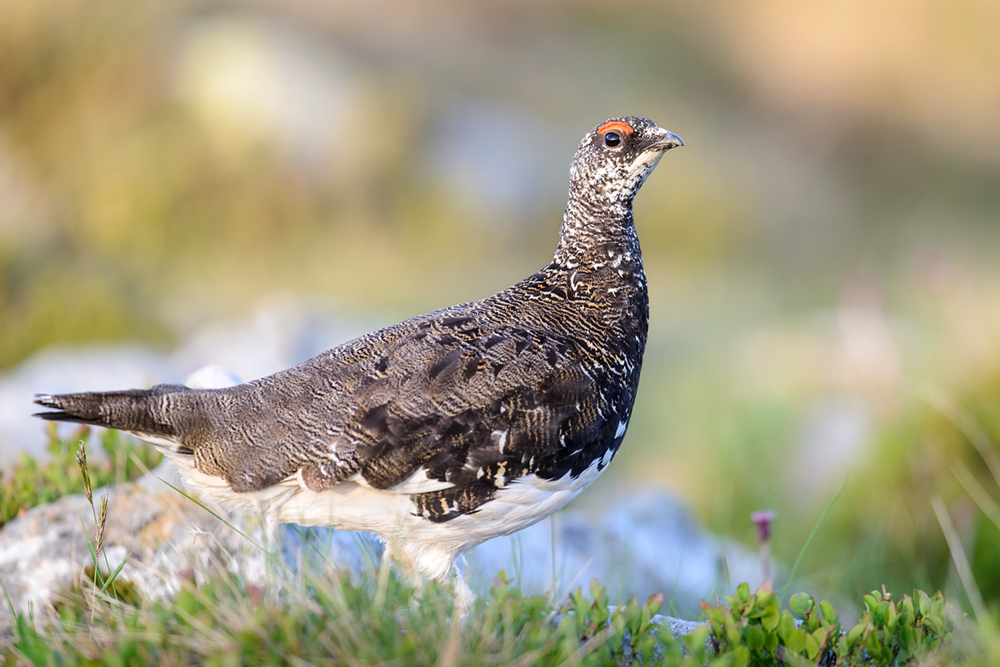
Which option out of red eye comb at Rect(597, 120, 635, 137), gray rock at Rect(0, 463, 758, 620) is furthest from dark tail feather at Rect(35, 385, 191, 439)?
red eye comb at Rect(597, 120, 635, 137)

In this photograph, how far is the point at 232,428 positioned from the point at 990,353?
5257 mm

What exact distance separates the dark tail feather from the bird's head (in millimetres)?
1901

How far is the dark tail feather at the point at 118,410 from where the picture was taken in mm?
2846

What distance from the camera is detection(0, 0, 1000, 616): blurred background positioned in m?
6.18

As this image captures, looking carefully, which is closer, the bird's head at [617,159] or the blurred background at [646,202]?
the bird's head at [617,159]

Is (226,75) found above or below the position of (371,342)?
above

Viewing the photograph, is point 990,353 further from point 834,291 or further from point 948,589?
point 834,291

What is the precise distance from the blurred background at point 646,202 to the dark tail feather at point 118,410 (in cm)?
272

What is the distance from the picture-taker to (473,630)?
92.3 inches

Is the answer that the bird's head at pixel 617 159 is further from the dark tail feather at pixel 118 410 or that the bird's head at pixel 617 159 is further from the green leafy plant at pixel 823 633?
the dark tail feather at pixel 118 410

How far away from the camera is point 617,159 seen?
141 inches

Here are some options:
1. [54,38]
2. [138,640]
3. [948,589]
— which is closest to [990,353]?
[948,589]

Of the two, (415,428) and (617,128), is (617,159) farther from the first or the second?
(415,428)

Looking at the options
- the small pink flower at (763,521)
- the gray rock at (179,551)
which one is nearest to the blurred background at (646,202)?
the small pink flower at (763,521)
